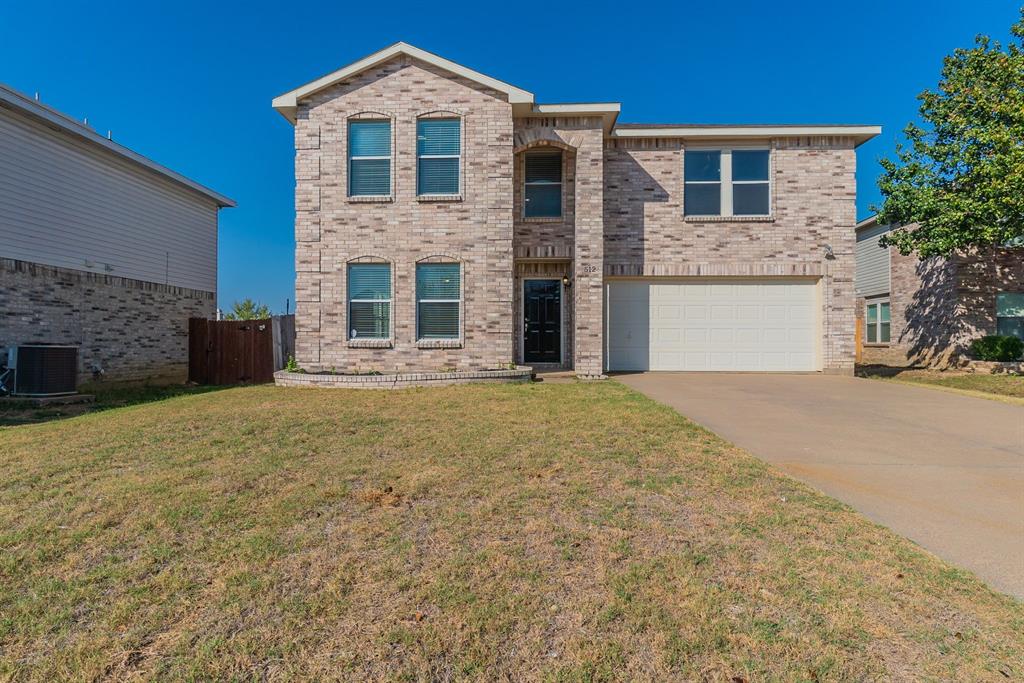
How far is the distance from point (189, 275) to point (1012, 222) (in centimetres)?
2205

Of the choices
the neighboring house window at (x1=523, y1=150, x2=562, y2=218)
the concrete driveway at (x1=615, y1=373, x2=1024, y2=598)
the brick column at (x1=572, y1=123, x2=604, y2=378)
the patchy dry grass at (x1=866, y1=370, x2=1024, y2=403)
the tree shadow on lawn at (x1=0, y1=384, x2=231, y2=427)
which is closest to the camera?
the concrete driveway at (x1=615, y1=373, x2=1024, y2=598)

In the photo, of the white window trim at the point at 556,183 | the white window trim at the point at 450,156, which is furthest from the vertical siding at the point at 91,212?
A: the white window trim at the point at 556,183

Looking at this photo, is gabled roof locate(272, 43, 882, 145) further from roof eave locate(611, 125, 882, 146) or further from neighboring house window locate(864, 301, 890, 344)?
neighboring house window locate(864, 301, 890, 344)

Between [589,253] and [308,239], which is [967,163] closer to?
[589,253]

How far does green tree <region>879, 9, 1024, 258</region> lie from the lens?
11695 mm

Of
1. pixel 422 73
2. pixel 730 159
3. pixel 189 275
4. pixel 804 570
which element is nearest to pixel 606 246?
pixel 730 159

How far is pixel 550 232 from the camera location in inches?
493

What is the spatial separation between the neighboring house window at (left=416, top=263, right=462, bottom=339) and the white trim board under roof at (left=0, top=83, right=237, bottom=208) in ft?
26.7

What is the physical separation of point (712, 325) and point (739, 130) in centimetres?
490

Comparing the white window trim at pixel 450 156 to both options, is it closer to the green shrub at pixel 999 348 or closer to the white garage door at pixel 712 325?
the white garage door at pixel 712 325

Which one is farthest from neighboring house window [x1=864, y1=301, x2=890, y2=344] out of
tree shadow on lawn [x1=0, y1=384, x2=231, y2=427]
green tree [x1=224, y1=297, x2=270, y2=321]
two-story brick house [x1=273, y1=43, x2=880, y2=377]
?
green tree [x1=224, y1=297, x2=270, y2=321]

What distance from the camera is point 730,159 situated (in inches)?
505

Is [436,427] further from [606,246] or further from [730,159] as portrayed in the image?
[730,159]

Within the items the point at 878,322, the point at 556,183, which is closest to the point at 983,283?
the point at 878,322
